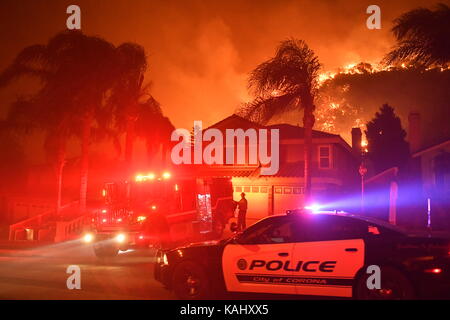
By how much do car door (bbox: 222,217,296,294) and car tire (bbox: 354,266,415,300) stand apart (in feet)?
3.29

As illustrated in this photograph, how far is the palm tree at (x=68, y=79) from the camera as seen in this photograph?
20.2m

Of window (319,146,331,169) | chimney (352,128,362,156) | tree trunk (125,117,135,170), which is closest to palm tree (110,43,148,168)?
tree trunk (125,117,135,170)

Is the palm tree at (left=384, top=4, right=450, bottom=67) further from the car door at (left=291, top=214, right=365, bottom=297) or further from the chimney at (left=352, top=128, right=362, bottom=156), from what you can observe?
the chimney at (left=352, top=128, right=362, bottom=156)

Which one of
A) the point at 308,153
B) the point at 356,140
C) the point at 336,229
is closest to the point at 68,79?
the point at 308,153

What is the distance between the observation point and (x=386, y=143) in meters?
34.1

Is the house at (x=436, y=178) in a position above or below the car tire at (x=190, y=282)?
above

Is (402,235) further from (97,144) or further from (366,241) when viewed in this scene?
(97,144)

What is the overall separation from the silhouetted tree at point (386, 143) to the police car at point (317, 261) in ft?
91.0

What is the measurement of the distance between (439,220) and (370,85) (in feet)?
158

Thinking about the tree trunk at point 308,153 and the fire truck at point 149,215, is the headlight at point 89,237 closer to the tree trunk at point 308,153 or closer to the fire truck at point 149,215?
the fire truck at point 149,215

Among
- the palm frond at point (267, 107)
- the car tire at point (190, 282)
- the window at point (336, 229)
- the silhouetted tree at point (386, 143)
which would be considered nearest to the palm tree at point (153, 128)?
the palm frond at point (267, 107)

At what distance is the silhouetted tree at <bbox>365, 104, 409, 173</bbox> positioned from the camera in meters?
33.1

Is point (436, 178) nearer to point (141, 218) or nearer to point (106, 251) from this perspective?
point (141, 218)
